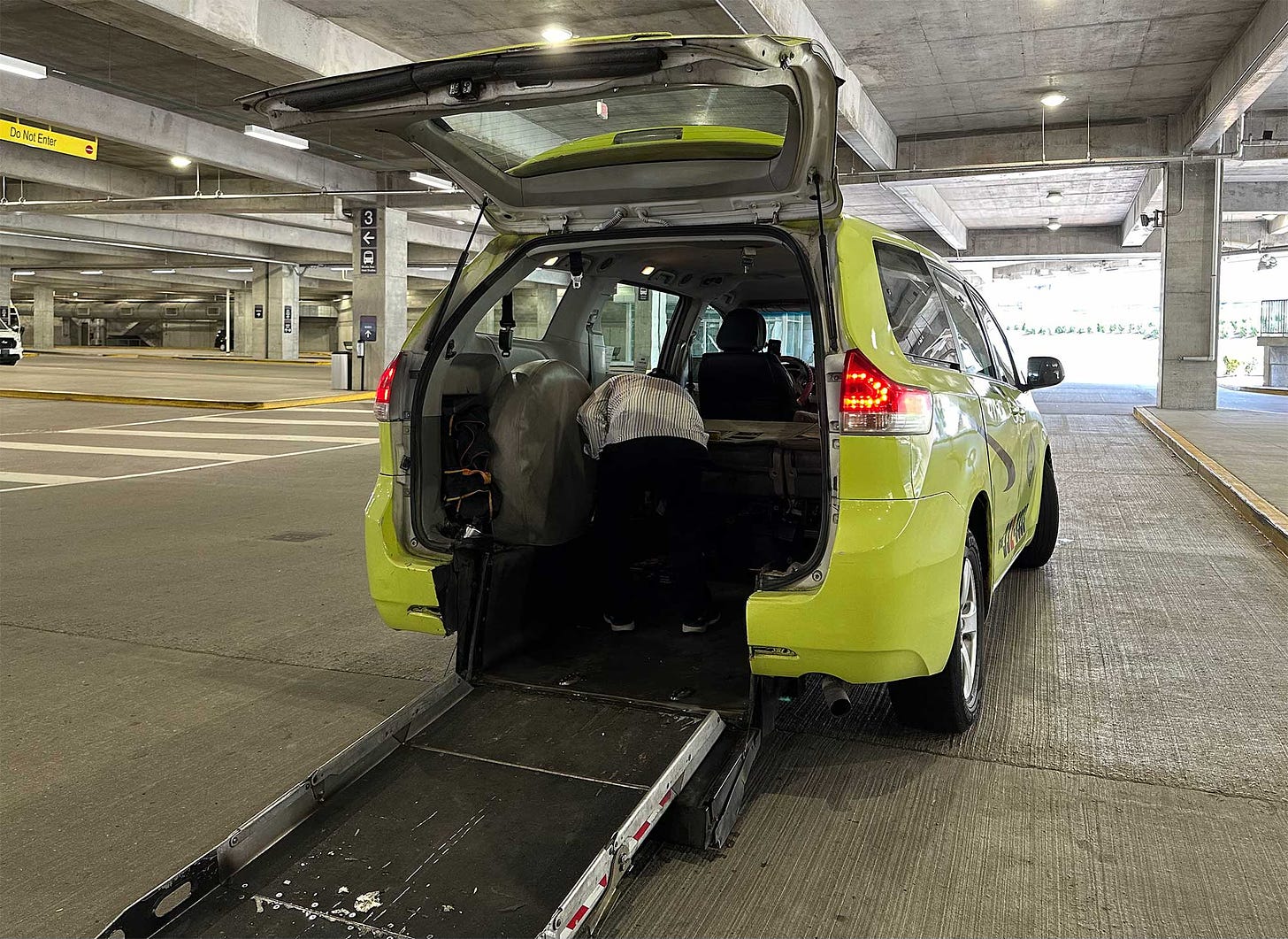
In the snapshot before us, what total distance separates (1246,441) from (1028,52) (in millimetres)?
6102

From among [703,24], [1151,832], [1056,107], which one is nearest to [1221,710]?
[1151,832]

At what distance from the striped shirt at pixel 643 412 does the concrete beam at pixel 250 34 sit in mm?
8201

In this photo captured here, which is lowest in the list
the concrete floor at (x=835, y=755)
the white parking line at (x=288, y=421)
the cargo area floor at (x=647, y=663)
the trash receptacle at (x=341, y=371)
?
the concrete floor at (x=835, y=755)

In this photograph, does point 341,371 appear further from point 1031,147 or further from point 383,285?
point 1031,147

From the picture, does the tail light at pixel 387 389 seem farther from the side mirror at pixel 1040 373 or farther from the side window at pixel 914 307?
the side mirror at pixel 1040 373

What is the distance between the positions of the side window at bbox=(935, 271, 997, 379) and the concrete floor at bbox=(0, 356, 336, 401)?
18.0 metres

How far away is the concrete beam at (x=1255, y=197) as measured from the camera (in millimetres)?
24234

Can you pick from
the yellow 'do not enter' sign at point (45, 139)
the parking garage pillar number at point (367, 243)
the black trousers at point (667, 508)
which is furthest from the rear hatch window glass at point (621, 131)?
the parking garage pillar number at point (367, 243)

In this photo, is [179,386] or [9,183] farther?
[9,183]

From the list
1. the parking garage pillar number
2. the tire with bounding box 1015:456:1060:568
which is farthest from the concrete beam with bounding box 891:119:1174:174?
the tire with bounding box 1015:456:1060:568

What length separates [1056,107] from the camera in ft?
56.6

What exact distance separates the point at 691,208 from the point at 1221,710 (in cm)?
270

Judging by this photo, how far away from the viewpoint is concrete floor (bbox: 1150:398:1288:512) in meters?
9.34

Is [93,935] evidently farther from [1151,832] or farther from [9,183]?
[9,183]
